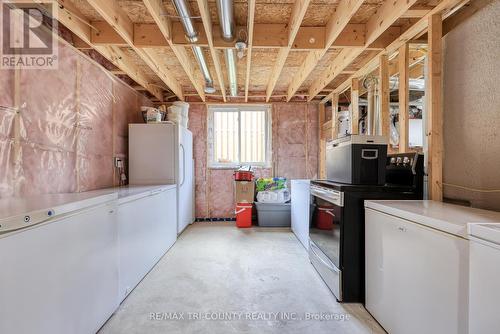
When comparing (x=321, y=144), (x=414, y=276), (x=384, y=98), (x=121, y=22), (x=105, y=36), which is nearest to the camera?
(x=414, y=276)

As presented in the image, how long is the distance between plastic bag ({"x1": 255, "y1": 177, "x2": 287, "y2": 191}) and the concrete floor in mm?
1515

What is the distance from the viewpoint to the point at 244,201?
4.59 m

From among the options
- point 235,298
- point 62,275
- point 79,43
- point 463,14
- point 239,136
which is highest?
point 79,43

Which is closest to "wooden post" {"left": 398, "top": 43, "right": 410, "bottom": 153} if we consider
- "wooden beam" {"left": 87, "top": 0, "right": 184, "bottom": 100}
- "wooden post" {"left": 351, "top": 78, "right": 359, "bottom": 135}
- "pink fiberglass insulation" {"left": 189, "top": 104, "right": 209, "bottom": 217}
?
"wooden post" {"left": 351, "top": 78, "right": 359, "bottom": 135}

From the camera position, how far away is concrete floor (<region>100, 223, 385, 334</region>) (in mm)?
1809

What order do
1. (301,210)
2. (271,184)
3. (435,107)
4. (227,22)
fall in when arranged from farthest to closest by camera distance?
(271,184), (301,210), (227,22), (435,107)

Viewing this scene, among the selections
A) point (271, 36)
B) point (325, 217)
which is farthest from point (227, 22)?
point (325, 217)

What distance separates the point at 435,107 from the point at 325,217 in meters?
1.32

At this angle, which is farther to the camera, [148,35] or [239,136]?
[239,136]

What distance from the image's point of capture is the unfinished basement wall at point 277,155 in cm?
506

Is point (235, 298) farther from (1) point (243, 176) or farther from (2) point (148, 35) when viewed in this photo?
(2) point (148, 35)

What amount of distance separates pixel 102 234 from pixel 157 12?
1.85 metres

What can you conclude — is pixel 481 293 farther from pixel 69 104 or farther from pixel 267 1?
pixel 69 104

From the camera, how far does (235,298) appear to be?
2.17 m
